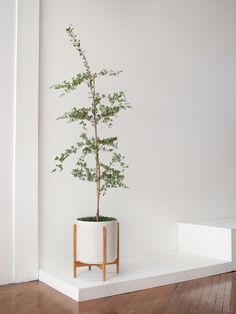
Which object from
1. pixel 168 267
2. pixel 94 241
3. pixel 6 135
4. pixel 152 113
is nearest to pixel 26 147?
pixel 6 135

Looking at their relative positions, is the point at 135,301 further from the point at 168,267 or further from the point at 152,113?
the point at 152,113

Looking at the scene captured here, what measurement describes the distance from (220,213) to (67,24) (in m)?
2.58

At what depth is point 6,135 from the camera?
9.97 feet

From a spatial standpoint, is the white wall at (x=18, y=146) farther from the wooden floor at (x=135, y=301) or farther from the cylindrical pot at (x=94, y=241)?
the cylindrical pot at (x=94, y=241)

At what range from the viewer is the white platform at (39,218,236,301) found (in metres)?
2.72

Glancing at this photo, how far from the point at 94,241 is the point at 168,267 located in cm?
76

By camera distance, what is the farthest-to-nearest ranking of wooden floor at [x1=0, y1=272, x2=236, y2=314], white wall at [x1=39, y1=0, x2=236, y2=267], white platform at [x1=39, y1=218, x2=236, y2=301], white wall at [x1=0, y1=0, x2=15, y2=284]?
white wall at [x1=39, y1=0, x2=236, y2=267] → white wall at [x1=0, y1=0, x2=15, y2=284] → white platform at [x1=39, y1=218, x2=236, y2=301] → wooden floor at [x1=0, y1=272, x2=236, y2=314]

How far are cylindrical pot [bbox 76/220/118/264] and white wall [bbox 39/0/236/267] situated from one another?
0.44 meters

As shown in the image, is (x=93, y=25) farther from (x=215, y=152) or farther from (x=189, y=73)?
(x=215, y=152)

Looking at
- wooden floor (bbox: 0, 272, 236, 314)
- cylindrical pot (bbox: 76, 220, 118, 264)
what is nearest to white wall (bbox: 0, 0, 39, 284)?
wooden floor (bbox: 0, 272, 236, 314)

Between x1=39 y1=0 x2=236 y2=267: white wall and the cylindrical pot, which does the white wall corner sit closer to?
x1=39 y1=0 x2=236 y2=267: white wall

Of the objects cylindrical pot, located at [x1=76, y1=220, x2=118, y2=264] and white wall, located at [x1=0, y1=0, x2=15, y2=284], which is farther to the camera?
white wall, located at [x1=0, y1=0, x2=15, y2=284]

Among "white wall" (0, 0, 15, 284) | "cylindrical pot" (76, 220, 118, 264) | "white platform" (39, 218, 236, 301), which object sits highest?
"white wall" (0, 0, 15, 284)

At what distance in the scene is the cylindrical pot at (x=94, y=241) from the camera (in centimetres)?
283
